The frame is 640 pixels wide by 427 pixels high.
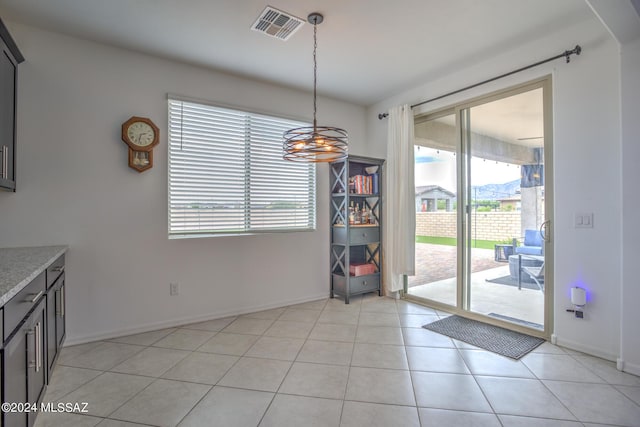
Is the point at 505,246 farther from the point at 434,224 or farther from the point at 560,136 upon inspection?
the point at 560,136

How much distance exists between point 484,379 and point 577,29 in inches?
110

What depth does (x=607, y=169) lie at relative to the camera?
239 centimetres

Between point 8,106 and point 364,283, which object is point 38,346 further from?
point 364,283

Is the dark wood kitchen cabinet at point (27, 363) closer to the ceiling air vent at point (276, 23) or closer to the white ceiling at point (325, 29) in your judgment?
the white ceiling at point (325, 29)

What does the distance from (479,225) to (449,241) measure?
40cm

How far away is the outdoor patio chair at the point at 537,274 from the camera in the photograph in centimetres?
287

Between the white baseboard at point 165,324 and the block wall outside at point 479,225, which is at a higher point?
the block wall outside at point 479,225

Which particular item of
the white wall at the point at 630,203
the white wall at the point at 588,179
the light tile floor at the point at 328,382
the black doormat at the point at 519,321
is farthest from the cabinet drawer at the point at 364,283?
the white wall at the point at 630,203

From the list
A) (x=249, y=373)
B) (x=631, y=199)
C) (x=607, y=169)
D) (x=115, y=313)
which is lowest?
(x=249, y=373)

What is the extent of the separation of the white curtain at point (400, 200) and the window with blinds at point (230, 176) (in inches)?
40.6

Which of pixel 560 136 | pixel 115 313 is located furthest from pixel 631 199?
pixel 115 313

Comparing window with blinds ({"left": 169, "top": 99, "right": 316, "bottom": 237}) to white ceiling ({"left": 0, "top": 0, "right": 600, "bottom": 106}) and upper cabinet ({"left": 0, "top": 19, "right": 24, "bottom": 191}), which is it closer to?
white ceiling ({"left": 0, "top": 0, "right": 600, "bottom": 106})

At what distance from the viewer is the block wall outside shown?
3.10 m

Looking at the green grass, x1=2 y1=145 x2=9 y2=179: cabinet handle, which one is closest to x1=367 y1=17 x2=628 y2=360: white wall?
the green grass
